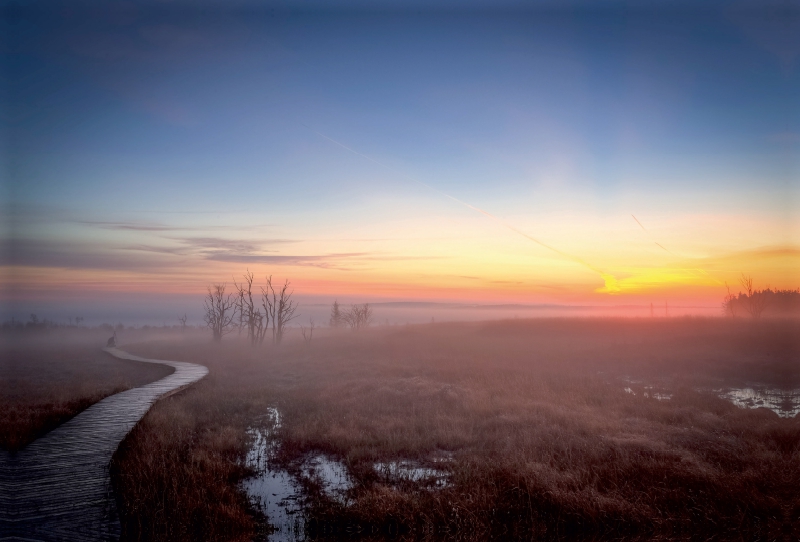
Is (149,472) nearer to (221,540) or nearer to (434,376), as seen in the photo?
(221,540)

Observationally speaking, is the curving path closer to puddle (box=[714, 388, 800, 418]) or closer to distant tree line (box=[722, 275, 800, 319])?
puddle (box=[714, 388, 800, 418])

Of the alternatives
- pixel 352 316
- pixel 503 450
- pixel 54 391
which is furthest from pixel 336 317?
pixel 503 450

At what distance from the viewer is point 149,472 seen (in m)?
9.34

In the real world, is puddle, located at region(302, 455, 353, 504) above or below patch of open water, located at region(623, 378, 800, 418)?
above

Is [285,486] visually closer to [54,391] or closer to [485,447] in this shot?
[485,447]

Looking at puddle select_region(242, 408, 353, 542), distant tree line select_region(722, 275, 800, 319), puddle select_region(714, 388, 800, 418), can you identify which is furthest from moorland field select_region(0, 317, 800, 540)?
distant tree line select_region(722, 275, 800, 319)

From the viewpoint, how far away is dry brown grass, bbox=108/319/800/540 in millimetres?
8117

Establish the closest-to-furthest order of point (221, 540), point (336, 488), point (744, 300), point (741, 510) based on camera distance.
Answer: point (221, 540) → point (741, 510) → point (336, 488) → point (744, 300)

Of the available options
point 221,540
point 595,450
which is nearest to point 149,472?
point 221,540

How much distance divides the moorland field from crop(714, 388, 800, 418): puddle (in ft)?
3.08

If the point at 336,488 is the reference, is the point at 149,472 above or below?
above

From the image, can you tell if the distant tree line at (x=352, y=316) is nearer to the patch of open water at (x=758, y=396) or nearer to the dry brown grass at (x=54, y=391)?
the dry brown grass at (x=54, y=391)

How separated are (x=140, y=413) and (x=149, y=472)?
6194mm

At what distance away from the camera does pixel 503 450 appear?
38.8ft
